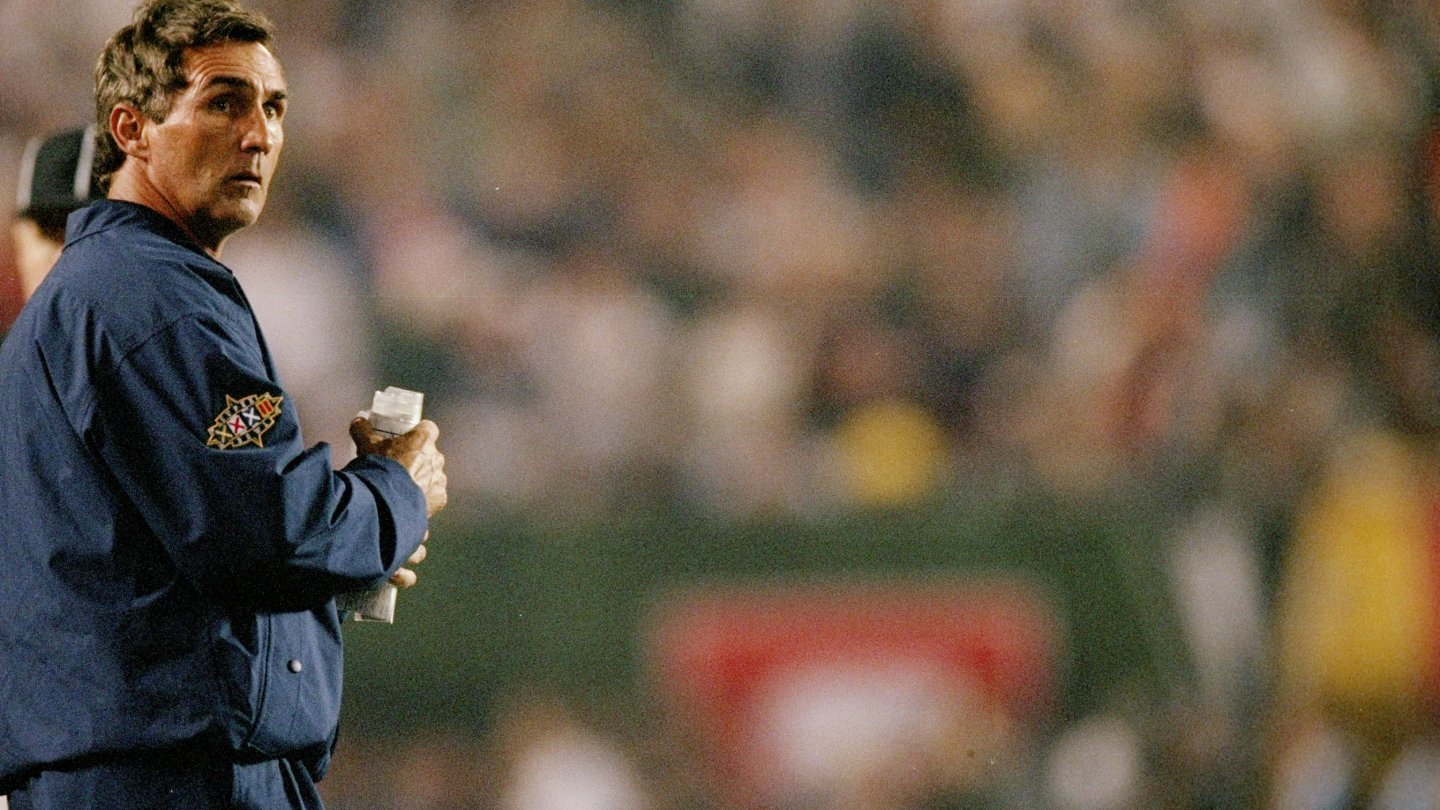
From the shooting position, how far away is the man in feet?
4.77

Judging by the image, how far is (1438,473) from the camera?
16.7 feet

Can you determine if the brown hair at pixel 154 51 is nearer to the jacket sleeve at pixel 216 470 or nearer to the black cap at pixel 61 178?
the jacket sleeve at pixel 216 470

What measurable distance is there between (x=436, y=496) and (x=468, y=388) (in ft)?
9.18

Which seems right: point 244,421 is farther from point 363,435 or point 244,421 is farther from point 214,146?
point 214,146

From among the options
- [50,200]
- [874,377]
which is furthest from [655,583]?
[50,200]

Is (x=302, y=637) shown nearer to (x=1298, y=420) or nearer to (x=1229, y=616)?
(x=1229, y=616)

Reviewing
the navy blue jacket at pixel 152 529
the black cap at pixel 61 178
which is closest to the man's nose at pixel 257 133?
the navy blue jacket at pixel 152 529

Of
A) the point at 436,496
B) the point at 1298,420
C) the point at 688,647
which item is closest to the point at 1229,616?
the point at 1298,420

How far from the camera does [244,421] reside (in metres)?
1.47

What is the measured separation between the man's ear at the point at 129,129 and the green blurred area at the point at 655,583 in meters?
2.53

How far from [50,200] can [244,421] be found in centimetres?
117

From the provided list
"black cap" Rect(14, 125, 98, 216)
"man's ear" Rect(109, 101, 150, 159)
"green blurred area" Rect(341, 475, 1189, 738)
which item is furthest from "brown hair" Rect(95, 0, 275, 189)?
"green blurred area" Rect(341, 475, 1189, 738)

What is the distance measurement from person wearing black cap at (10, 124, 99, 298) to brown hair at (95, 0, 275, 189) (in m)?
0.72

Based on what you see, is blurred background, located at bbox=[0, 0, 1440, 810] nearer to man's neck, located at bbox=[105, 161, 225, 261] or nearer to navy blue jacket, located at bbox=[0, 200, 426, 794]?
man's neck, located at bbox=[105, 161, 225, 261]
